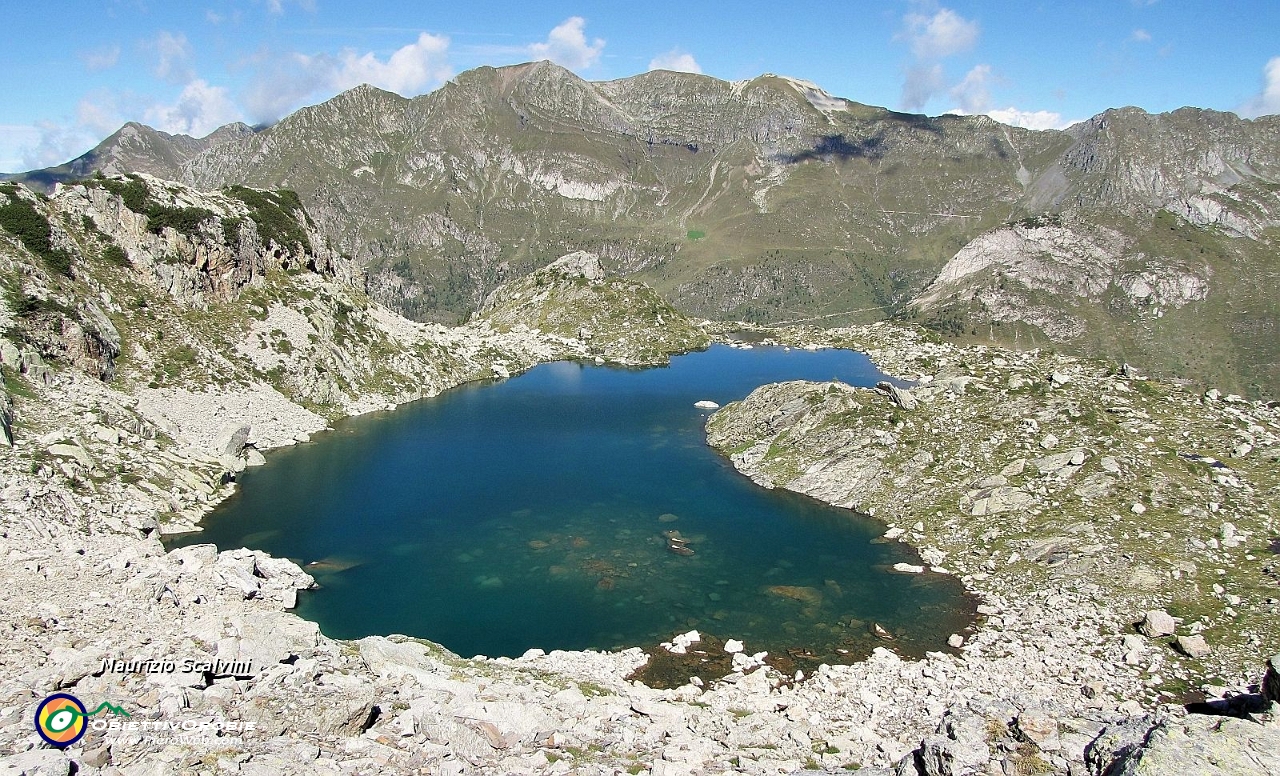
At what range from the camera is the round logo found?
64.7 feet

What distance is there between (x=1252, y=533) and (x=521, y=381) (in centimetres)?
10133

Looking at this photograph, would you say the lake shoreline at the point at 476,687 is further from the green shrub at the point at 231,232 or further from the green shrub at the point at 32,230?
the green shrub at the point at 231,232

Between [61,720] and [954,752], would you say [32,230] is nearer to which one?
[61,720]

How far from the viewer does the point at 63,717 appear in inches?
803

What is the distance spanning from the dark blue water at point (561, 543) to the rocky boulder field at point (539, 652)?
3235mm

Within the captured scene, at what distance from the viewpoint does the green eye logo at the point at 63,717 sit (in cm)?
1975

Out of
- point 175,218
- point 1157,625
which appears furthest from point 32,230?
point 1157,625

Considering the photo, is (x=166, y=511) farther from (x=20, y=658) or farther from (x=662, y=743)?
(x=662, y=743)

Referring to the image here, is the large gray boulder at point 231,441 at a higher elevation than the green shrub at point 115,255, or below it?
below

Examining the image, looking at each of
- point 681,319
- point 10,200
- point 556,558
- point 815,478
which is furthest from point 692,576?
point 681,319

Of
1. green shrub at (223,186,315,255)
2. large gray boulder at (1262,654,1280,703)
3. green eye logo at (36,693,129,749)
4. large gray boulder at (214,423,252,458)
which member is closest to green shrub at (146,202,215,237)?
green shrub at (223,186,315,255)

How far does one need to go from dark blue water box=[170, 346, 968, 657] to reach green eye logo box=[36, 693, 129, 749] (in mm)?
22612

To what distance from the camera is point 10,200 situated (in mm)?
77062

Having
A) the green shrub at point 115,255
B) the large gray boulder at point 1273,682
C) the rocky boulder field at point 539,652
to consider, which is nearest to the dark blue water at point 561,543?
the rocky boulder field at point 539,652
